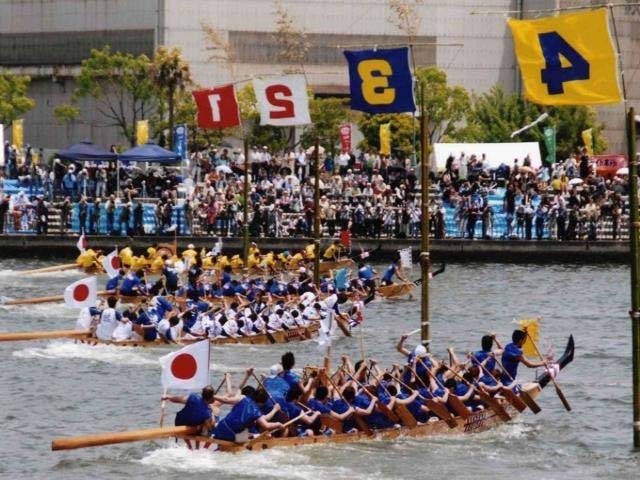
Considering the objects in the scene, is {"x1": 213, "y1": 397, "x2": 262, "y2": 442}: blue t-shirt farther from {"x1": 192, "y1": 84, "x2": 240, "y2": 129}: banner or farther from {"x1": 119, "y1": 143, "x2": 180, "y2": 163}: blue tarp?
{"x1": 119, "y1": 143, "x2": 180, "y2": 163}: blue tarp

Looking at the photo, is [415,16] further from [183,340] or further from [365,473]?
[365,473]

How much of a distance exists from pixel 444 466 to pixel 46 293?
1316 inches

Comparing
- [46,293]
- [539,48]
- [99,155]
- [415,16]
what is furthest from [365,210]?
[539,48]

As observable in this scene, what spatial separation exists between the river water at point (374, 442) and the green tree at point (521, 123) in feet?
122

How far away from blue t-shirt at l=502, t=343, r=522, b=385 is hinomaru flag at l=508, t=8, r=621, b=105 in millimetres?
8553

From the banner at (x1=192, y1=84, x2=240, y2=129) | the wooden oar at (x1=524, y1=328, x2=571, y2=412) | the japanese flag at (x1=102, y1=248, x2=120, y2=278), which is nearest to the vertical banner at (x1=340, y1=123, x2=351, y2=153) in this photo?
the banner at (x1=192, y1=84, x2=240, y2=129)

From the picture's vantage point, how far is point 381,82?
43.1m

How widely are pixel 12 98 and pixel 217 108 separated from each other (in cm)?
5229

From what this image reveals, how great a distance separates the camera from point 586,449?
125 feet

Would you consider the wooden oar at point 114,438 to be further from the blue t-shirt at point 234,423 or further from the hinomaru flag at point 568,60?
the hinomaru flag at point 568,60

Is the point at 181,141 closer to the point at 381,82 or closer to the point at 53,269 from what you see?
the point at 53,269

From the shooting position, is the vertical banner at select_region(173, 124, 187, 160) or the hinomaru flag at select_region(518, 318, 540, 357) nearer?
the hinomaru flag at select_region(518, 318, 540, 357)

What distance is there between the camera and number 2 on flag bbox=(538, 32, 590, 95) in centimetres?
3175

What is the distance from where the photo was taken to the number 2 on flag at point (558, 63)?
1250 inches
